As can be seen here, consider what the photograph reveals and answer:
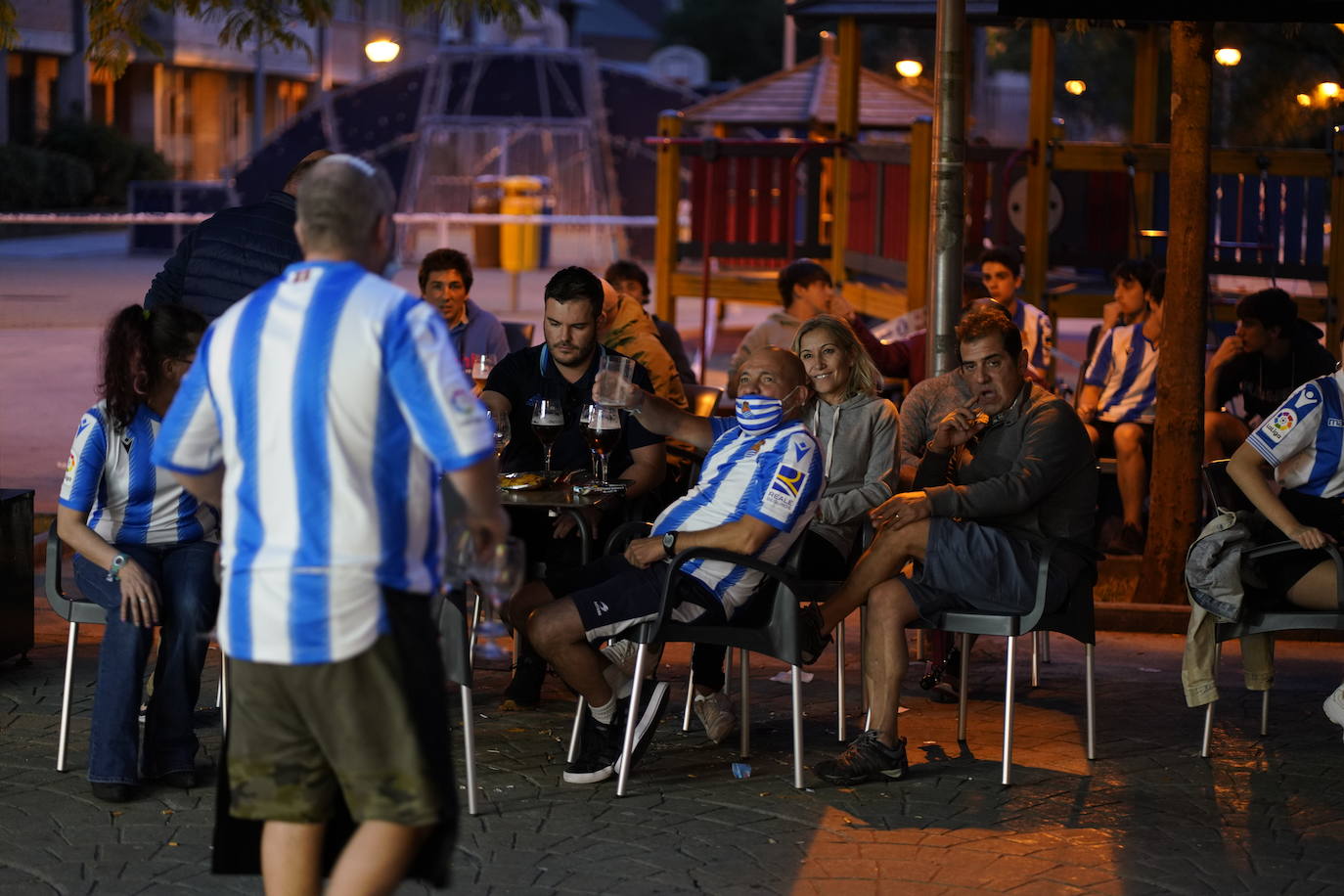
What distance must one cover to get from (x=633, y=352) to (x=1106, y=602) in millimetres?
2345

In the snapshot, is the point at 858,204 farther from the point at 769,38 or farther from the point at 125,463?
the point at 769,38

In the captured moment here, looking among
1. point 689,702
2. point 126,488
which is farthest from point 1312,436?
point 126,488

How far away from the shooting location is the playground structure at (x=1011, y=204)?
12305 mm

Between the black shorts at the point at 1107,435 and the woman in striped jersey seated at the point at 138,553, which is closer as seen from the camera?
the woman in striped jersey seated at the point at 138,553

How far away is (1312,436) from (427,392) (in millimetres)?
3623

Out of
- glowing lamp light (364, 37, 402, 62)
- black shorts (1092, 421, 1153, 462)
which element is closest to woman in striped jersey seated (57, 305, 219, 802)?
black shorts (1092, 421, 1153, 462)

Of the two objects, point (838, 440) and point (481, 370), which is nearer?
point (838, 440)

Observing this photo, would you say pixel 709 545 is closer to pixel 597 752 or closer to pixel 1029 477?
pixel 597 752

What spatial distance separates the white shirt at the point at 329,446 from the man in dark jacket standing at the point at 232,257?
299 cm

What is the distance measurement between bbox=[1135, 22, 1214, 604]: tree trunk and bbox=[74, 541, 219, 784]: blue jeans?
429 centimetres

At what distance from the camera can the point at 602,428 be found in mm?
5973

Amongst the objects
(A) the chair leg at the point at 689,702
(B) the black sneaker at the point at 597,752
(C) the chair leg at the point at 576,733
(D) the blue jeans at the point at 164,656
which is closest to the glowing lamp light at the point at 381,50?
(A) the chair leg at the point at 689,702

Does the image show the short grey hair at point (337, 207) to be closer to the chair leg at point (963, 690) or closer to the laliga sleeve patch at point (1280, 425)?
the chair leg at point (963, 690)

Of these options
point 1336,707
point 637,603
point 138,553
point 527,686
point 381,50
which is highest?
point 381,50
